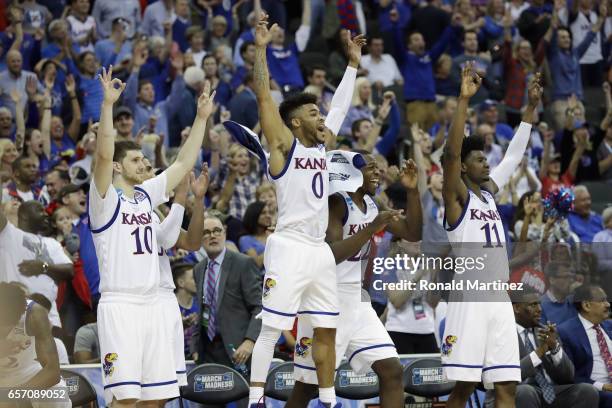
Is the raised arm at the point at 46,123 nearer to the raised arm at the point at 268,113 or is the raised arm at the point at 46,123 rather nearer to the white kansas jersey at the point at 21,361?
the white kansas jersey at the point at 21,361

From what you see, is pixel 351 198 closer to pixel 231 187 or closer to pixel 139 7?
pixel 231 187

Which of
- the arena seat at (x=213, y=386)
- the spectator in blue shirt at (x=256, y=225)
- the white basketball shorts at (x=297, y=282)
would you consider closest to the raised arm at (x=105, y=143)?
the white basketball shorts at (x=297, y=282)

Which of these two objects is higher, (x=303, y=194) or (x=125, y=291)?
(x=303, y=194)

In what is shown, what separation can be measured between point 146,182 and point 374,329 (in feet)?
7.43

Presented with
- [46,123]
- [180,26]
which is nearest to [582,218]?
[180,26]

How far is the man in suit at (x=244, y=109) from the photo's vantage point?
57.7 feet

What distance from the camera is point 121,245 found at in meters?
9.62

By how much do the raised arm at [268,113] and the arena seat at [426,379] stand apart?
312cm

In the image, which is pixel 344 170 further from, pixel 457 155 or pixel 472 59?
pixel 472 59

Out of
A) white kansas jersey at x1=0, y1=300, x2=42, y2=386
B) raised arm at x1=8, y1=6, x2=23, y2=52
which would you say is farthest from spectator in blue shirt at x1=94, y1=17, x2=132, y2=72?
white kansas jersey at x1=0, y1=300, x2=42, y2=386

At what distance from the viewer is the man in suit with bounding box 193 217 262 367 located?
12117 mm

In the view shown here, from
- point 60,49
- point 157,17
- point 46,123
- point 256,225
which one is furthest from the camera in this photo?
point 157,17

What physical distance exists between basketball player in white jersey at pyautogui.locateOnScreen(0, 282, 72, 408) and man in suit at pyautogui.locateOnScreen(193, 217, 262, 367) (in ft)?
6.15

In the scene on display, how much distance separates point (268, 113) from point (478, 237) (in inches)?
83.7
